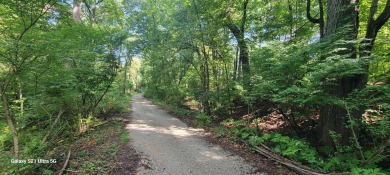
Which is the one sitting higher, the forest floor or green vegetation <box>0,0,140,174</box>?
green vegetation <box>0,0,140,174</box>

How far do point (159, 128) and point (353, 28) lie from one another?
23.4 feet

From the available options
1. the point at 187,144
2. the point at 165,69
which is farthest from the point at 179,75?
the point at 187,144

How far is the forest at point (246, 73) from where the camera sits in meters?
4.08

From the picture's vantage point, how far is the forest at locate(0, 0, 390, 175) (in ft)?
13.4

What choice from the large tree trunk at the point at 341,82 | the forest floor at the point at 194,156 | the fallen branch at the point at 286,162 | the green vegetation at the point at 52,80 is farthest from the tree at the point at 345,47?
the green vegetation at the point at 52,80

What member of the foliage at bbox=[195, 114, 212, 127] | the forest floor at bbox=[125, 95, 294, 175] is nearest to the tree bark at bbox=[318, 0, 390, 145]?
the forest floor at bbox=[125, 95, 294, 175]

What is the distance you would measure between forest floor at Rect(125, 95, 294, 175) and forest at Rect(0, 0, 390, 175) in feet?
1.97

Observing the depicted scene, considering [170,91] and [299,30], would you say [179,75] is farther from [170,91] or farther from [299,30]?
[299,30]

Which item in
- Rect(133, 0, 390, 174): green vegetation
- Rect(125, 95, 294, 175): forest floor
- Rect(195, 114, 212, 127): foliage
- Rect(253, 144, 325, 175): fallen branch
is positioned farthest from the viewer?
Rect(195, 114, 212, 127): foliage

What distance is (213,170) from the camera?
4129 millimetres

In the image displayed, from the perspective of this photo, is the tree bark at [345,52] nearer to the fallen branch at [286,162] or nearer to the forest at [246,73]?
the forest at [246,73]

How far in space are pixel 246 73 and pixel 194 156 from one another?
413cm

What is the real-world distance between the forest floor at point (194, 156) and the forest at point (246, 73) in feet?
1.97

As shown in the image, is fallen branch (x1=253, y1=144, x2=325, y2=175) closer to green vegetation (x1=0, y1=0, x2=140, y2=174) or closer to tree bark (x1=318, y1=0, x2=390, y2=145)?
tree bark (x1=318, y1=0, x2=390, y2=145)
